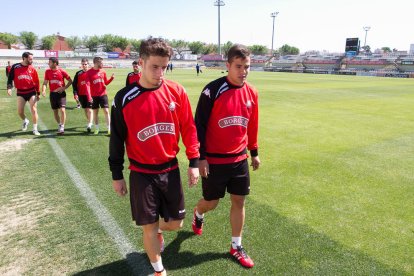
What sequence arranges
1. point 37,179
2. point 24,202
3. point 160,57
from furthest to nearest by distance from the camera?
point 37,179 < point 24,202 < point 160,57

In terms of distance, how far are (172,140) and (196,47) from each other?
143957 millimetres

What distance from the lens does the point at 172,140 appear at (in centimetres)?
285

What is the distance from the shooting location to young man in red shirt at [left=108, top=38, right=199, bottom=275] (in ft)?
8.72

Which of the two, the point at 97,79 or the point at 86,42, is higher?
the point at 86,42

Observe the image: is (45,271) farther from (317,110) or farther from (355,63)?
(355,63)

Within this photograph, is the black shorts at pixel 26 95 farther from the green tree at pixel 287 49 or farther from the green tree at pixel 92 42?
the green tree at pixel 287 49

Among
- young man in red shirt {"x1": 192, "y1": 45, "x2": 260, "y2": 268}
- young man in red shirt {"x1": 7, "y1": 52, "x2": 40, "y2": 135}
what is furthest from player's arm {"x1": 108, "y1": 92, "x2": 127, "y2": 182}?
young man in red shirt {"x1": 7, "y1": 52, "x2": 40, "y2": 135}

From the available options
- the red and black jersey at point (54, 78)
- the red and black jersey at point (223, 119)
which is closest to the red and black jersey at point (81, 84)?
the red and black jersey at point (54, 78)

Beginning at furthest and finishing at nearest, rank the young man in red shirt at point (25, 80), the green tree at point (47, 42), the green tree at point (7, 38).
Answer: the green tree at point (47, 42) → the green tree at point (7, 38) → the young man in red shirt at point (25, 80)

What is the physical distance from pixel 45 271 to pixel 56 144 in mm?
5210

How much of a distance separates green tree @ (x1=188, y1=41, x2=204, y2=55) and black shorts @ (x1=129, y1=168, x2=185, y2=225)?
14252 cm

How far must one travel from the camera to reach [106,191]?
16.6 ft

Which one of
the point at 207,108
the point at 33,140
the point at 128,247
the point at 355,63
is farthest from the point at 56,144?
the point at 355,63

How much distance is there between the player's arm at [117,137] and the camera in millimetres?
2708
